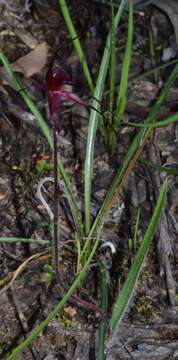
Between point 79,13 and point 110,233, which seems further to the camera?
point 79,13

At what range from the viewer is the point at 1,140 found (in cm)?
188

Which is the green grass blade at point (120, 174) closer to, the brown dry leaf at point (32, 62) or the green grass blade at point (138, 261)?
the green grass blade at point (138, 261)

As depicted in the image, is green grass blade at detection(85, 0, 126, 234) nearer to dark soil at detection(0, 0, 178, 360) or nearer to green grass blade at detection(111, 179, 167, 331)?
dark soil at detection(0, 0, 178, 360)

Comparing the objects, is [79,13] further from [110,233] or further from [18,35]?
[110,233]

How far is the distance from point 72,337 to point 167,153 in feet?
2.19

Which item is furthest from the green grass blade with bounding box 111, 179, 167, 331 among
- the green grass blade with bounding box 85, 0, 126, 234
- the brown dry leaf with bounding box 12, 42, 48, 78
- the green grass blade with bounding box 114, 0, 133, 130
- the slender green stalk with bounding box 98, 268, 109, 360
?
the brown dry leaf with bounding box 12, 42, 48, 78

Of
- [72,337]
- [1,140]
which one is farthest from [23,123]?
[72,337]

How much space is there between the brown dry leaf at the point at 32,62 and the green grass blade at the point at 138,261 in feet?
3.26

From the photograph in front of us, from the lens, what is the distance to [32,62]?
2.12 m

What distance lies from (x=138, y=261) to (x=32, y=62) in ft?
3.55

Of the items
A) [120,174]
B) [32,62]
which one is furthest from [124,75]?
[32,62]

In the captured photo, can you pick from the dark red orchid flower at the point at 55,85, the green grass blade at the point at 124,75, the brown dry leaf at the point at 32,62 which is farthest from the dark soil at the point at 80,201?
the dark red orchid flower at the point at 55,85

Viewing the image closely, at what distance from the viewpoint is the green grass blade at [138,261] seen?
1.23m

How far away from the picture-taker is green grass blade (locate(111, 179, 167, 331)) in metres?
1.23
